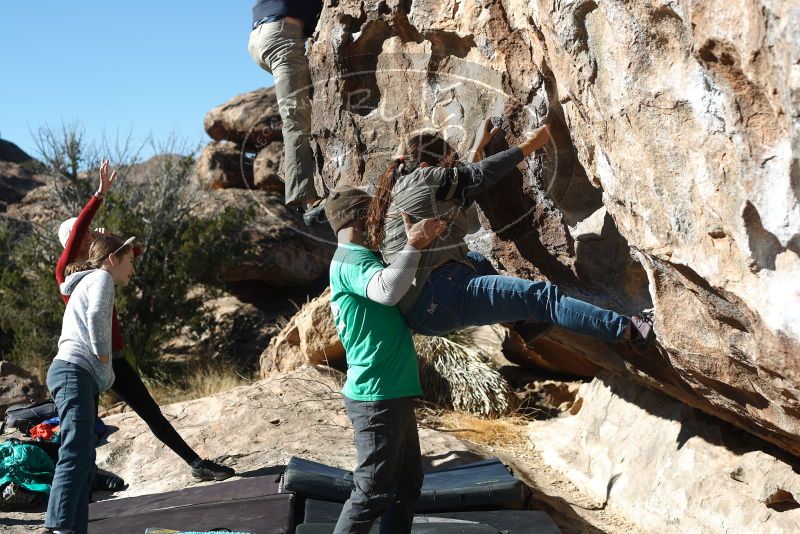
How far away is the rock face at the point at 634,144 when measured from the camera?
311 centimetres

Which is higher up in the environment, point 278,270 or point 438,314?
point 278,270

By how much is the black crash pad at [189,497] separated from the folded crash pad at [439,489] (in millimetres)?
179

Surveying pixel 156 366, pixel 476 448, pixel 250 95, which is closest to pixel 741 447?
pixel 476 448

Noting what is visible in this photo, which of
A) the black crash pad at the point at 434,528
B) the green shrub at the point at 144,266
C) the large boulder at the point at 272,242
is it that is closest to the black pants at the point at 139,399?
the black crash pad at the point at 434,528

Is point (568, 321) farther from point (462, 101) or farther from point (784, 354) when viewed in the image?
point (462, 101)

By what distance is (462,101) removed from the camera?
548 centimetres

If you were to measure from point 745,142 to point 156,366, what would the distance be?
27.9 ft

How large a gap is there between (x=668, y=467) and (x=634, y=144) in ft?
7.74

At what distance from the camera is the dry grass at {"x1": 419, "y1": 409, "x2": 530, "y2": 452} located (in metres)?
7.07

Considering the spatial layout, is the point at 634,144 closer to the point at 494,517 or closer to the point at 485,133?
the point at 485,133

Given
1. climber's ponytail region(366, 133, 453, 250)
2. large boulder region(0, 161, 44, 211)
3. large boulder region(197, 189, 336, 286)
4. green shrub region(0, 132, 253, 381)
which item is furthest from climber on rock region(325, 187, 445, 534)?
large boulder region(0, 161, 44, 211)

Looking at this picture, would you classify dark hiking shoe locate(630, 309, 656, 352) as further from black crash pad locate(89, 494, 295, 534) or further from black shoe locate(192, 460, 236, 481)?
black shoe locate(192, 460, 236, 481)

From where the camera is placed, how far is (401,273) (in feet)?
11.3

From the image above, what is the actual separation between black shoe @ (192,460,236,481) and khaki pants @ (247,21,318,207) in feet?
6.87
